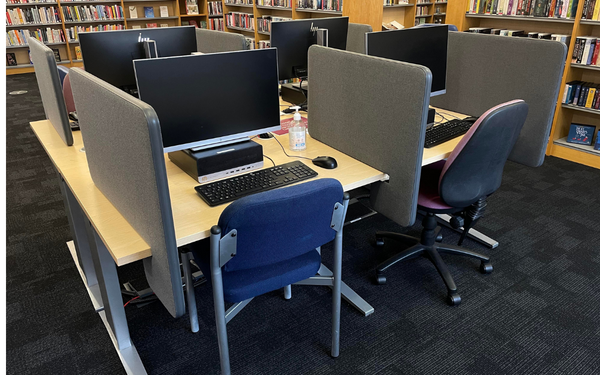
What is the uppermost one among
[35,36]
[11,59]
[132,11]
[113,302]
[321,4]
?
→ [321,4]

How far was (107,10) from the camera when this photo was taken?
283 inches

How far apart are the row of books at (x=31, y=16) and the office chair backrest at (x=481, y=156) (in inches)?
288

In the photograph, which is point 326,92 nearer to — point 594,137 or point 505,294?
point 505,294

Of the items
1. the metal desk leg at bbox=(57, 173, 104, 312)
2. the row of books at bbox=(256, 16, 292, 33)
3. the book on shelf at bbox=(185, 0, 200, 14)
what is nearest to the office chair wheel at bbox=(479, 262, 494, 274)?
the metal desk leg at bbox=(57, 173, 104, 312)

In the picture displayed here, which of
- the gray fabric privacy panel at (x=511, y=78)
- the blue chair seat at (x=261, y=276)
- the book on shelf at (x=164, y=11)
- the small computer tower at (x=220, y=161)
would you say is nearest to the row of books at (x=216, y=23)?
the book on shelf at (x=164, y=11)

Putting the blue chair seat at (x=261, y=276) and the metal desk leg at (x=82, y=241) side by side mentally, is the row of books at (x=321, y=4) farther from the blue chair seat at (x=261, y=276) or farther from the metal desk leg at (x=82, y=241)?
the blue chair seat at (x=261, y=276)

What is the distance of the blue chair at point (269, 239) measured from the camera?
1.20 m

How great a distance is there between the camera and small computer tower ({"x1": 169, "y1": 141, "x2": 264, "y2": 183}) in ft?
5.29

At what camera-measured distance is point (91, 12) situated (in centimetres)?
714

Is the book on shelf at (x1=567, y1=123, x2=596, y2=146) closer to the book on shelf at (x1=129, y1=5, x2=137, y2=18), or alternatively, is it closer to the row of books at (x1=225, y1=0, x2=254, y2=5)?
the row of books at (x1=225, y1=0, x2=254, y2=5)

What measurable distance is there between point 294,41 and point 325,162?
1.17 meters

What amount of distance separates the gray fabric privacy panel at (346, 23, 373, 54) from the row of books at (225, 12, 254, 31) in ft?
10.7

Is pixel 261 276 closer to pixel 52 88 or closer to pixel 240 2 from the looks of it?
pixel 52 88

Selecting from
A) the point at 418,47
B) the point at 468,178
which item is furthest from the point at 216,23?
the point at 468,178
